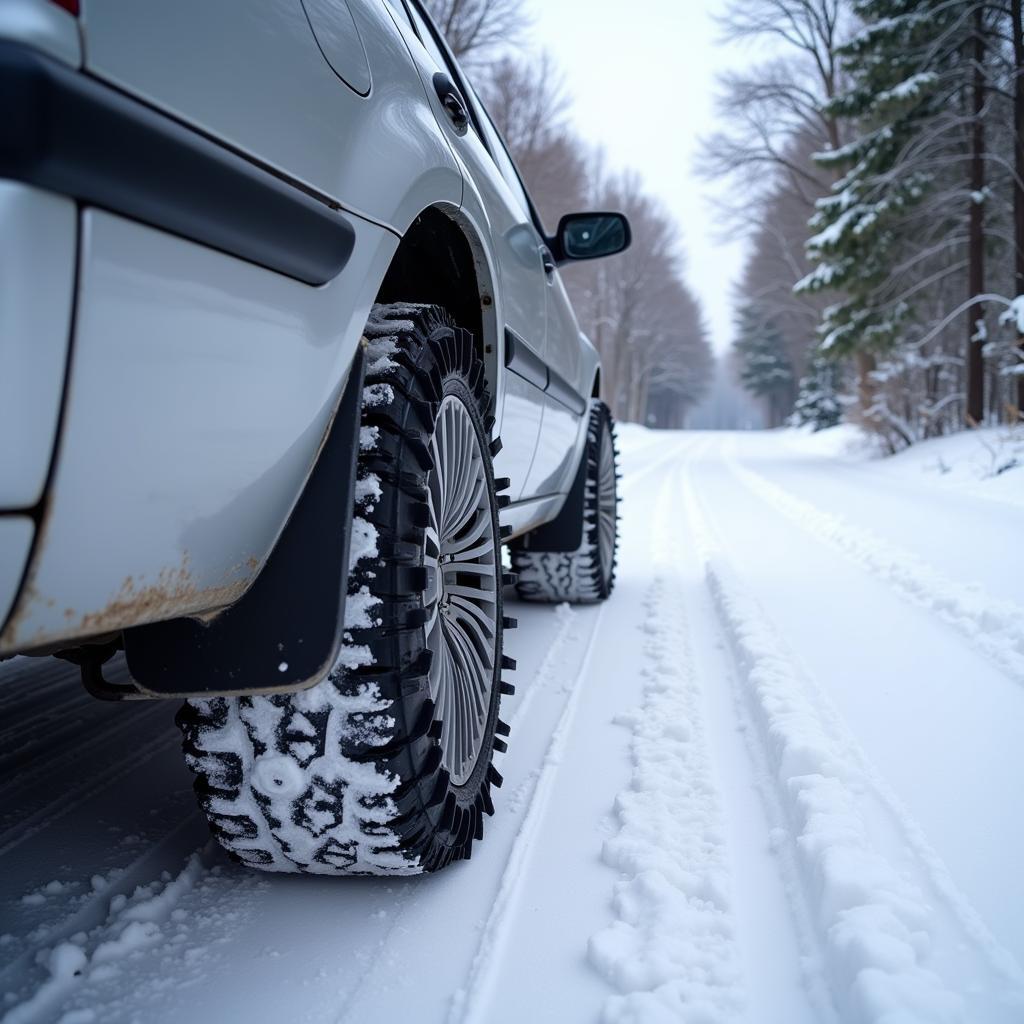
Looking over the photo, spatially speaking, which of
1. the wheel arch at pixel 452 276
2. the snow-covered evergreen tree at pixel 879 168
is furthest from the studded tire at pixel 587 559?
the snow-covered evergreen tree at pixel 879 168

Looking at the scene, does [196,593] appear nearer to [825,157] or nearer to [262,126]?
[262,126]

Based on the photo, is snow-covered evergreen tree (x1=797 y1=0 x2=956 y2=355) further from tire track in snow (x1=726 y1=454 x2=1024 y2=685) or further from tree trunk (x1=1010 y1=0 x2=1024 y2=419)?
tire track in snow (x1=726 y1=454 x2=1024 y2=685)

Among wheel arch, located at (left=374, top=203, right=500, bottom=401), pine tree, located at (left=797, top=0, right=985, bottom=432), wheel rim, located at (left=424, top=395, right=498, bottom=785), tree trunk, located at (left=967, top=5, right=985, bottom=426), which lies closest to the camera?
wheel rim, located at (left=424, top=395, right=498, bottom=785)

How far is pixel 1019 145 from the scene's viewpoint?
10.4 m

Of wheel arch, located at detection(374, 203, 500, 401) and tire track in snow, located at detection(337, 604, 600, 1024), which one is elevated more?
wheel arch, located at detection(374, 203, 500, 401)

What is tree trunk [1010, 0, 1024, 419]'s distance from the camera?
10.2 meters

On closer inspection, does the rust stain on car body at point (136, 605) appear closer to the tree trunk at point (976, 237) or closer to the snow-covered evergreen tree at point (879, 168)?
the tree trunk at point (976, 237)

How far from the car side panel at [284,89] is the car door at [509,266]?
283 mm

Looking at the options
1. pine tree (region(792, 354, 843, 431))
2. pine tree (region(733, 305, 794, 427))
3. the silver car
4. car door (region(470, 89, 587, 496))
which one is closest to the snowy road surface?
the silver car

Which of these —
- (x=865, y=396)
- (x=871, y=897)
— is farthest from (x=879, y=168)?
(x=871, y=897)

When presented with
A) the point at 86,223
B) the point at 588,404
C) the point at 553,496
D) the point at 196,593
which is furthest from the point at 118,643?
the point at 588,404

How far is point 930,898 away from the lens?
1303mm

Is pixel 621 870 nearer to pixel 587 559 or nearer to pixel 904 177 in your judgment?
pixel 587 559

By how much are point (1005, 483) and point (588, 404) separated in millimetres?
5857
